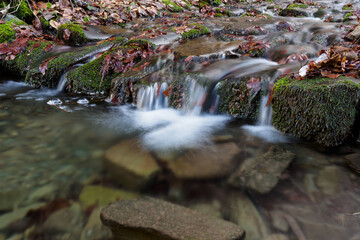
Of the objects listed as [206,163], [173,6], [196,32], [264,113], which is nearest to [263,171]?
[206,163]

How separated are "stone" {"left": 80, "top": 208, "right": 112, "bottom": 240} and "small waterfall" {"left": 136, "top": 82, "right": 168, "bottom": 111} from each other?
258cm

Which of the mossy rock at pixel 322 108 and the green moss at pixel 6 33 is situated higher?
the green moss at pixel 6 33

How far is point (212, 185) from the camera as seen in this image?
219 centimetres

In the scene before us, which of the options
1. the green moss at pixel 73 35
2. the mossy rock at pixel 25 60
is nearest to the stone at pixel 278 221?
the mossy rock at pixel 25 60

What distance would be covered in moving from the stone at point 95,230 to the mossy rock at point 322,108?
2.47 m

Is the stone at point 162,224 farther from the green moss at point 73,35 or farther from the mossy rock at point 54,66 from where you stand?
the green moss at point 73,35

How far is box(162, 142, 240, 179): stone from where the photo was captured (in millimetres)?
2357

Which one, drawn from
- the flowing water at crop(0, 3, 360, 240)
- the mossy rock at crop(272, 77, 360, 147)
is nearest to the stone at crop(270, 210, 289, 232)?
the flowing water at crop(0, 3, 360, 240)

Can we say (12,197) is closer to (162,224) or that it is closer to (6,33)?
(162,224)

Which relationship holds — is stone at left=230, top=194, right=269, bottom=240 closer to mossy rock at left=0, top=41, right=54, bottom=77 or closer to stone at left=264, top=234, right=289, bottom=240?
stone at left=264, top=234, right=289, bottom=240

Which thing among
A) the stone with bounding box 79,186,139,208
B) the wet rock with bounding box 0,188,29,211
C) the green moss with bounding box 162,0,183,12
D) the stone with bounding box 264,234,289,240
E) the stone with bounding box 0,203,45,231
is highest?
the green moss with bounding box 162,0,183,12

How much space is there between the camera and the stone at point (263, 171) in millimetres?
2152

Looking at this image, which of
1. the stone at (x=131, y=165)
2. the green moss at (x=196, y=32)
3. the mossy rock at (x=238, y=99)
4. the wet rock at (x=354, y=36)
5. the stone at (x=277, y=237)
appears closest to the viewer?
the stone at (x=277, y=237)

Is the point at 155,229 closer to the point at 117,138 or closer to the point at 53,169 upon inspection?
the point at 53,169
